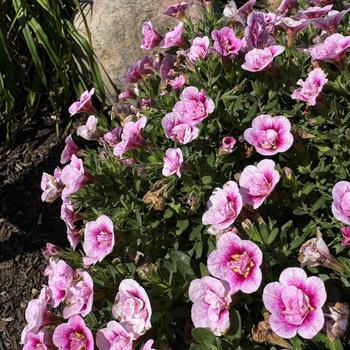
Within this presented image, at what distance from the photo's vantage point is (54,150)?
13.0ft

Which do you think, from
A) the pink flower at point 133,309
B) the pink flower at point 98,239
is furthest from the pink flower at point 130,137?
the pink flower at point 133,309

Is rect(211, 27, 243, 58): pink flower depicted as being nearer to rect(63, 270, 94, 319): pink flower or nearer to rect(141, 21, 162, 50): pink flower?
rect(141, 21, 162, 50): pink flower

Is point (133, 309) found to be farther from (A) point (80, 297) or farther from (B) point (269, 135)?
(B) point (269, 135)

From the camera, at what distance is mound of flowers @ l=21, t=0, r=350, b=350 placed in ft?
5.54

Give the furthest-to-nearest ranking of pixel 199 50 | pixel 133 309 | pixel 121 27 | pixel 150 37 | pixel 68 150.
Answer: pixel 121 27 < pixel 150 37 < pixel 68 150 < pixel 199 50 < pixel 133 309

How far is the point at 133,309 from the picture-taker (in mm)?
1754

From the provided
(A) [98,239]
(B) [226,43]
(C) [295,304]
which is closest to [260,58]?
(B) [226,43]

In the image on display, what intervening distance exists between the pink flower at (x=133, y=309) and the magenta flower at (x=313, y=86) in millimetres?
847

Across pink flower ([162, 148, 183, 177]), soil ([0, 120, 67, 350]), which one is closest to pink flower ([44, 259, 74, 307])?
pink flower ([162, 148, 183, 177])

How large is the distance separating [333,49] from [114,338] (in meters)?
1.19

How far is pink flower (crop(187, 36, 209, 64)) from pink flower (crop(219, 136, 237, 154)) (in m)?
0.42

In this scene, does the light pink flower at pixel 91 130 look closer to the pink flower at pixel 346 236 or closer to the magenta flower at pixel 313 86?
the magenta flower at pixel 313 86

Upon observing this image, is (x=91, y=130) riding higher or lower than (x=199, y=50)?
lower

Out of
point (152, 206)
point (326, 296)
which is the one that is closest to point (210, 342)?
point (326, 296)
